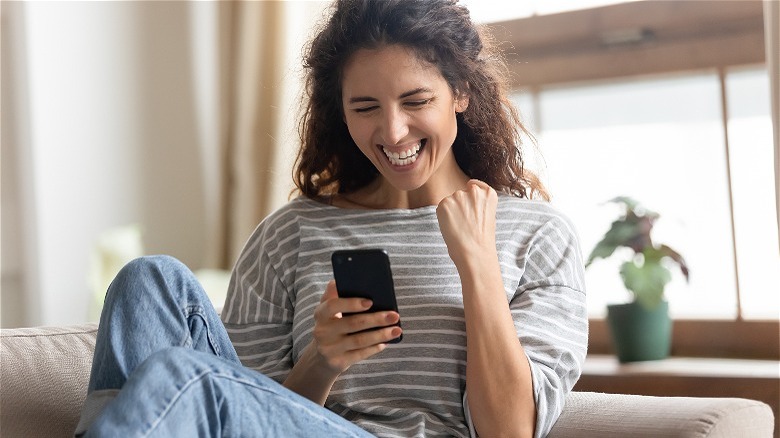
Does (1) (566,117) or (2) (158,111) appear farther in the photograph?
(2) (158,111)

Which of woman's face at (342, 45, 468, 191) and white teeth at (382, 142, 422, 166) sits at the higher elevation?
woman's face at (342, 45, 468, 191)

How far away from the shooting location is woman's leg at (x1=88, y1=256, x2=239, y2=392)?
1.35 m

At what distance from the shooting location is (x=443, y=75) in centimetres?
164

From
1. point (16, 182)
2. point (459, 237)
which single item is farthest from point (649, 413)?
point (16, 182)

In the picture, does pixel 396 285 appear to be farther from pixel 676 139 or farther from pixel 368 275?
pixel 676 139

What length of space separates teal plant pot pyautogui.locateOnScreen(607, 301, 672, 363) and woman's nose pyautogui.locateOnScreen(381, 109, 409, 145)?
0.93 meters

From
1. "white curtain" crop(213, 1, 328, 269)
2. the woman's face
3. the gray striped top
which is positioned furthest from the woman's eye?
"white curtain" crop(213, 1, 328, 269)

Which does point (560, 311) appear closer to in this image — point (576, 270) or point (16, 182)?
point (576, 270)

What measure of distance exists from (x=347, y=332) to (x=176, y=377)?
316 mm

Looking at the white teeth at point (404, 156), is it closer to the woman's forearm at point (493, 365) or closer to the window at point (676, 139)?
the woman's forearm at point (493, 365)

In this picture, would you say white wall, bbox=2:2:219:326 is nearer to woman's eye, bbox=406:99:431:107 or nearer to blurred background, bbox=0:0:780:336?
blurred background, bbox=0:0:780:336

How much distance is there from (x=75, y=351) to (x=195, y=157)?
183 centimetres

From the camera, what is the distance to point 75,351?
1639mm

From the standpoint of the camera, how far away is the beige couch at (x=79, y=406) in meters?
1.30
